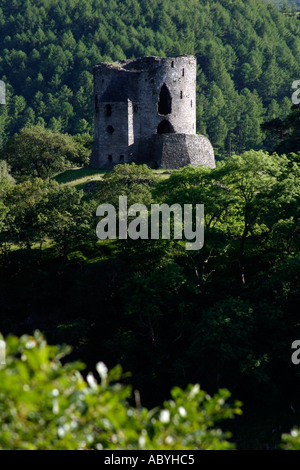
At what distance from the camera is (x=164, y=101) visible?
2304 inches

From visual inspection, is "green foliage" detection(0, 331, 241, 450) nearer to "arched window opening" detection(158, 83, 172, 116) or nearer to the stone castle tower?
the stone castle tower

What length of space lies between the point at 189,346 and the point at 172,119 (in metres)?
28.7

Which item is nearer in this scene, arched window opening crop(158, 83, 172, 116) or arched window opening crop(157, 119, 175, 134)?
arched window opening crop(158, 83, 172, 116)

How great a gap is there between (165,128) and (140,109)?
113 inches

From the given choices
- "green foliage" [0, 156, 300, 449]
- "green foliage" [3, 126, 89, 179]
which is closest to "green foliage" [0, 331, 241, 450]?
"green foliage" [0, 156, 300, 449]

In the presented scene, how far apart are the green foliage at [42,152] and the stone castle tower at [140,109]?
18.5ft

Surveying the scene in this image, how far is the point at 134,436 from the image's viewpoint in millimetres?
11219

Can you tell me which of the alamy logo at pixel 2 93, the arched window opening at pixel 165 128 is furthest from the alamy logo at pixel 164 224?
the alamy logo at pixel 2 93

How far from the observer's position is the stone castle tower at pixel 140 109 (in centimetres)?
5697

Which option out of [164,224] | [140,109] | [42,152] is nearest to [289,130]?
[140,109]

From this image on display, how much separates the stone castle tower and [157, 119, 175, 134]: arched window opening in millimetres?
84

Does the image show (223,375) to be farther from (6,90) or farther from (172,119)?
(6,90)

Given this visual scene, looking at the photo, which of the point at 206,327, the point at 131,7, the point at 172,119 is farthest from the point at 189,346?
the point at 131,7

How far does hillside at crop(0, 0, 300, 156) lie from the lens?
134m
